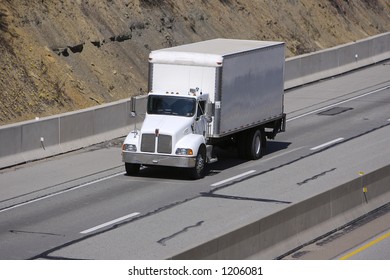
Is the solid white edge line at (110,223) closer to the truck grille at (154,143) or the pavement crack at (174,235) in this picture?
the pavement crack at (174,235)

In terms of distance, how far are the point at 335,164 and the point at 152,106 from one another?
5.62 meters

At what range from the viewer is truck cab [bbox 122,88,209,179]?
2806 centimetres

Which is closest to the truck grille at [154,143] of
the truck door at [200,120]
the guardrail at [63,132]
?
the truck door at [200,120]

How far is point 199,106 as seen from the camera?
1141 inches

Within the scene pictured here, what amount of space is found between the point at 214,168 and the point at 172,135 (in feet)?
9.41

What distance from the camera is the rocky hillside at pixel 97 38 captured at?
1421 inches

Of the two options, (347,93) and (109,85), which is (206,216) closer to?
(109,85)

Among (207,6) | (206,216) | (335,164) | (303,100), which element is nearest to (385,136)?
(335,164)

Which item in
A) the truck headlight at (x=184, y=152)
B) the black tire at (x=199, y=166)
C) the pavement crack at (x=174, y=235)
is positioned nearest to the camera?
the pavement crack at (x=174, y=235)

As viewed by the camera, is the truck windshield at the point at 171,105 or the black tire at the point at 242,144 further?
the black tire at the point at 242,144

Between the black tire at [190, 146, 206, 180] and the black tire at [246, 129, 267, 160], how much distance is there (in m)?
2.82

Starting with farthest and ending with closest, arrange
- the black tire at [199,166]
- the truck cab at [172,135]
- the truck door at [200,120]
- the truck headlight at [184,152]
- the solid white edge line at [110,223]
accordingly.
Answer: the truck door at [200,120] → the black tire at [199,166] → the truck cab at [172,135] → the truck headlight at [184,152] → the solid white edge line at [110,223]

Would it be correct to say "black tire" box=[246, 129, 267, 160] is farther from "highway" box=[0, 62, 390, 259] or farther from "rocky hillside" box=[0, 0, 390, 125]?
"rocky hillside" box=[0, 0, 390, 125]

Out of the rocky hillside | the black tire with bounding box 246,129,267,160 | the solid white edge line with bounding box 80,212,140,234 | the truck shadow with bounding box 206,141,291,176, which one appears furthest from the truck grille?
the rocky hillside
